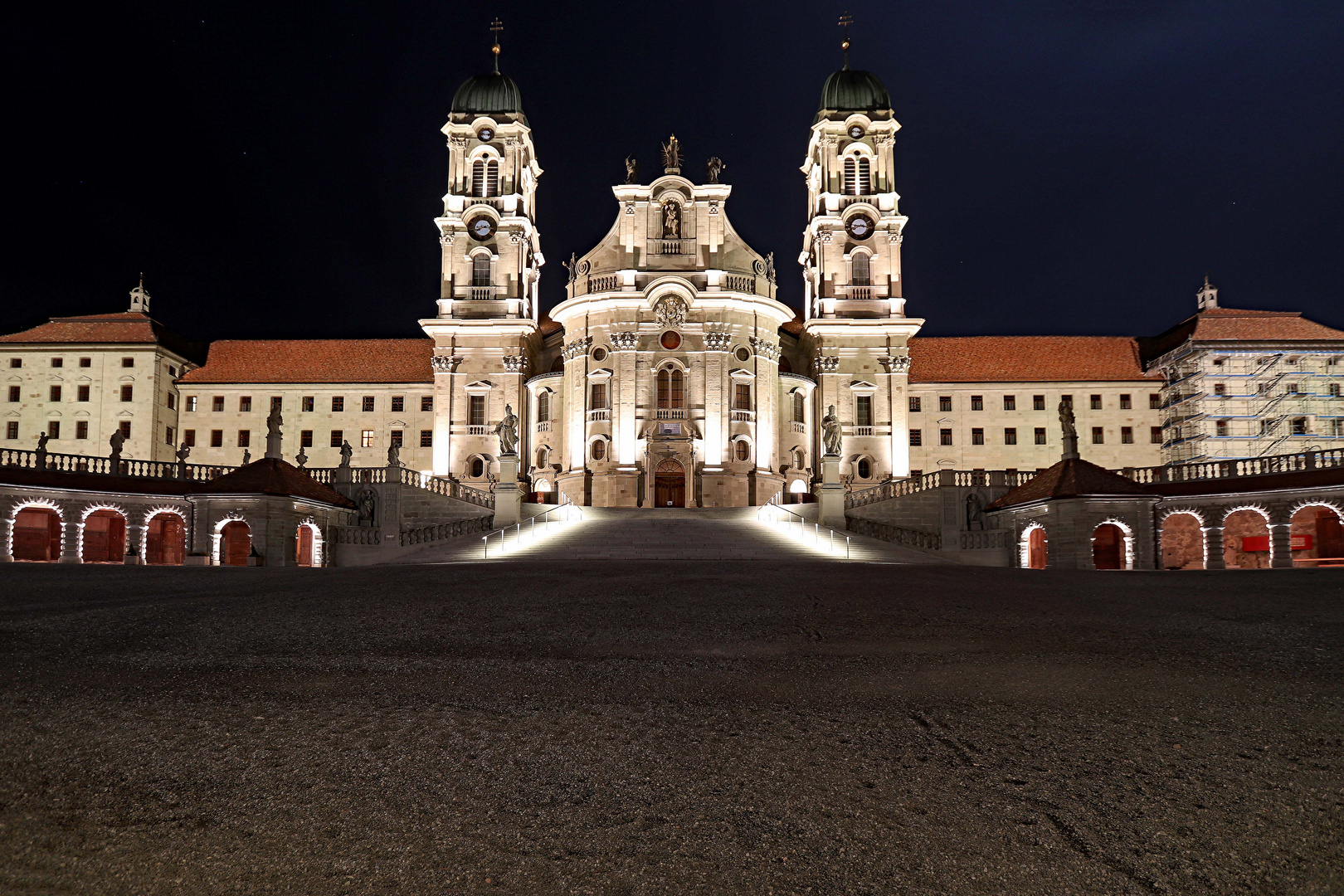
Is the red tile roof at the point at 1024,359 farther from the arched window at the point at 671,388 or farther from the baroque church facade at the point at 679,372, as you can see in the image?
the arched window at the point at 671,388

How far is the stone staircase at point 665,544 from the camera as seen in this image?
30.5 m

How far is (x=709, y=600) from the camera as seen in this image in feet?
54.6

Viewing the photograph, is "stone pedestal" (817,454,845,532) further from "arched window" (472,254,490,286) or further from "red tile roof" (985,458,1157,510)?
"arched window" (472,254,490,286)

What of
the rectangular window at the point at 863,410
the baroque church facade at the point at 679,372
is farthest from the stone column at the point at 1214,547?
the rectangular window at the point at 863,410

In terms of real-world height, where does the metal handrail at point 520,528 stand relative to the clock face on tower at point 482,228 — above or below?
below

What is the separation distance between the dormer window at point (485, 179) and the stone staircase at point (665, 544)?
31402 millimetres

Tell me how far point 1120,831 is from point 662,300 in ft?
174

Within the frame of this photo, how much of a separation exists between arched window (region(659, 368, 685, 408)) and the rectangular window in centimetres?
1142

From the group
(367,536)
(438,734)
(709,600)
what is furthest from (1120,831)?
(367,536)

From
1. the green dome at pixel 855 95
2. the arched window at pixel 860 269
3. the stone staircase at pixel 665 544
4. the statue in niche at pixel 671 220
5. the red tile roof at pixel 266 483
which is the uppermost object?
the green dome at pixel 855 95

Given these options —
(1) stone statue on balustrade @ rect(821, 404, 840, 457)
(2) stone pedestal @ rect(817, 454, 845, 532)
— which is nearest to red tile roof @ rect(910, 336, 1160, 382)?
(1) stone statue on balustrade @ rect(821, 404, 840, 457)

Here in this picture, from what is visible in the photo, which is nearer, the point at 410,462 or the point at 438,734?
the point at 438,734

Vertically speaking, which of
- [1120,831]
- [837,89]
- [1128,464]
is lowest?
[1120,831]

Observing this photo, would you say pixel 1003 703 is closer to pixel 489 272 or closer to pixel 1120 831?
pixel 1120 831
